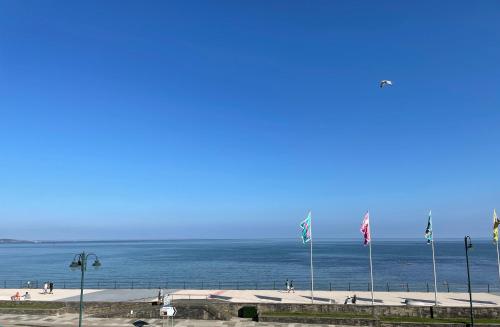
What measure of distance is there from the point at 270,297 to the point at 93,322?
15202 millimetres

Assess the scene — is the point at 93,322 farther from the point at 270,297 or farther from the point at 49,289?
the point at 49,289

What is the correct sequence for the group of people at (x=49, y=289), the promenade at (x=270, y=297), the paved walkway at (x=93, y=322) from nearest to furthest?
the paved walkway at (x=93, y=322) → the promenade at (x=270, y=297) → the group of people at (x=49, y=289)

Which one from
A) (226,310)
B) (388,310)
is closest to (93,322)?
(226,310)

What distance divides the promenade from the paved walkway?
15.4 ft

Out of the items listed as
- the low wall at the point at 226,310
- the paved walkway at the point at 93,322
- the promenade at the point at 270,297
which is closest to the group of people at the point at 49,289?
the promenade at the point at 270,297

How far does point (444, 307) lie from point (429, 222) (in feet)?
23.1

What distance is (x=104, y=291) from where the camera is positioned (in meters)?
47.0

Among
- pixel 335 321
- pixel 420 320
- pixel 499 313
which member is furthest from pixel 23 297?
pixel 499 313

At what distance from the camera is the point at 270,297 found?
4147 cm

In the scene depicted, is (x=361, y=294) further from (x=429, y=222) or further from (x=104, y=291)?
(x=104, y=291)

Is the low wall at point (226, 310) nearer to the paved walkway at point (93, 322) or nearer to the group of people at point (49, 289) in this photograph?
the paved walkway at point (93, 322)

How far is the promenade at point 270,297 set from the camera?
38706 millimetres

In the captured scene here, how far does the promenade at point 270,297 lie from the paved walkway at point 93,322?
4.69 m

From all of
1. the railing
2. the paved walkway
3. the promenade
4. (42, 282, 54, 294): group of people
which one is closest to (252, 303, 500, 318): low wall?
the promenade
